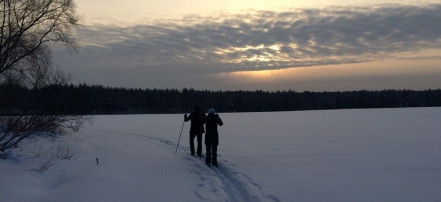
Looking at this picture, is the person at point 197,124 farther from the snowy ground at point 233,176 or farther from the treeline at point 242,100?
the treeline at point 242,100

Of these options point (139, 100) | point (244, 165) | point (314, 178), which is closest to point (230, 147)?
point (244, 165)

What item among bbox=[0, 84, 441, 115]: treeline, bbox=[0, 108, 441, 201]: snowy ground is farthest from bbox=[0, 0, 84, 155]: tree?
bbox=[0, 84, 441, 115]: treeline

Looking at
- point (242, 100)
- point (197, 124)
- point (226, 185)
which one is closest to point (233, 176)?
point (226, 185)

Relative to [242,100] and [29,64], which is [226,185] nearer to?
[29,64]

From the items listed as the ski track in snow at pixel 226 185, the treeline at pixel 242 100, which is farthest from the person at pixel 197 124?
the treeline at pixel 242 100

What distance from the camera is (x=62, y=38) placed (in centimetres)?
1897

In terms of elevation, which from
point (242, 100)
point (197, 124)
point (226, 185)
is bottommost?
point (226, 185)

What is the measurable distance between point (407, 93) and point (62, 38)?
14294 cm

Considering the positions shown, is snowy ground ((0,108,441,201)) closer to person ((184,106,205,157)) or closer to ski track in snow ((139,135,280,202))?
ski track in snow ((139,135,280,202))

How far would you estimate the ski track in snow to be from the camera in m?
8.64

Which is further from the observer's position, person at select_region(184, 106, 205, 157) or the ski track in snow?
person at select_region(184, 106, 205, 157)

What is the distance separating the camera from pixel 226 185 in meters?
10.0

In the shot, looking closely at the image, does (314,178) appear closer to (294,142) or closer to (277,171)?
(277,171)

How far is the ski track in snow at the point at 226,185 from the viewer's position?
340 inches
